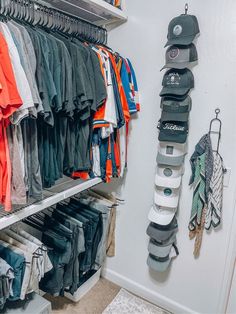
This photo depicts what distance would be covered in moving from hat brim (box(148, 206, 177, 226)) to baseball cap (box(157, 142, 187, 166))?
0.32 m

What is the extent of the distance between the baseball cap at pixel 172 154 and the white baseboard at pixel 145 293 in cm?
106

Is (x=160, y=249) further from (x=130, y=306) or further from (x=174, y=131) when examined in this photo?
(x=174, y=131)

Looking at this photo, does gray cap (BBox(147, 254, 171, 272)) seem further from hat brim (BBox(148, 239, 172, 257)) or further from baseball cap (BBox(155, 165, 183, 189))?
baseball cap (BBox(155, 165, 183, 189))

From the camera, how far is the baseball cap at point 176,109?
4.67 ft

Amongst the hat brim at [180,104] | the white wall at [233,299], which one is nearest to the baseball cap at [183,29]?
the hat brim at [180,104]

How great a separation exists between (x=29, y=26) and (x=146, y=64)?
2.52 feet

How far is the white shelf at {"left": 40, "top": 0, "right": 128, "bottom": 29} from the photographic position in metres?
1.41

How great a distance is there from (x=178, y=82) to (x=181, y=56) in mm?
138

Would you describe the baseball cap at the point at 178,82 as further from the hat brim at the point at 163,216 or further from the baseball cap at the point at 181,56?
the hat brim at the point at 163,216

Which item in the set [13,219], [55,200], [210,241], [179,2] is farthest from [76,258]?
[179,2]

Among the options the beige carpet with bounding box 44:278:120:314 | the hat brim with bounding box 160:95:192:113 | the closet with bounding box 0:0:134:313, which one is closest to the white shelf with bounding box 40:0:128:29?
the closet with bounding box 0:0:134:313

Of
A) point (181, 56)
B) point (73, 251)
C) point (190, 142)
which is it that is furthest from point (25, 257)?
point (181, 56)

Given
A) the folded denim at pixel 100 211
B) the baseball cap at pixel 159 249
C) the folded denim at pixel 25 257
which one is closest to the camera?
the folded denim at pixel 25 257

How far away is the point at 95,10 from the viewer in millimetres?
1519
